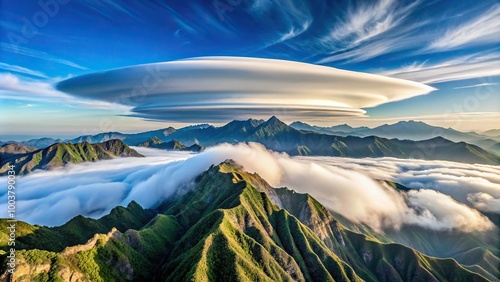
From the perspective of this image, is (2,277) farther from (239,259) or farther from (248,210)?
(248,210)

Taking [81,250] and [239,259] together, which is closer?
[81,250]

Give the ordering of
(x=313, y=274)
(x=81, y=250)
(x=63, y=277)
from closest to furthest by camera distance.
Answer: (x=63, y=277) → (x=81, y=250) → (x=313, y=274)

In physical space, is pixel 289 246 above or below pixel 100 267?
below

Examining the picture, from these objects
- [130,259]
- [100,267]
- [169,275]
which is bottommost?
[169,275]

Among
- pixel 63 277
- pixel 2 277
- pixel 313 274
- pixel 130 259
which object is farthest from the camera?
A: pixel 313 274

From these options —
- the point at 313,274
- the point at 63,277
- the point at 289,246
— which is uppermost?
the point at 63,277

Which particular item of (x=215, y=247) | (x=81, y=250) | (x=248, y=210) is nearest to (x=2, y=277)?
(x=81, y=250)

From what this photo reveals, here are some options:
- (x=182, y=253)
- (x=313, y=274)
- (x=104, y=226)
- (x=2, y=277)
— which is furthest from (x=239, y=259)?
(x=104, y=226)

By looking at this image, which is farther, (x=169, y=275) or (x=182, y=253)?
(x=182, y=253)

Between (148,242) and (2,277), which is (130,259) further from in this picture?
(2,277)
